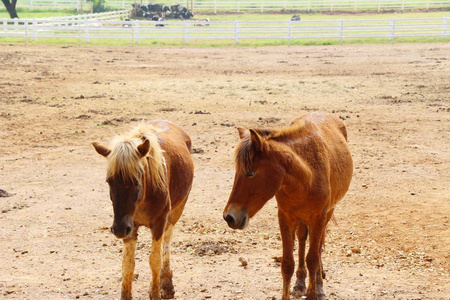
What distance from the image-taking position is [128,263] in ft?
18.3

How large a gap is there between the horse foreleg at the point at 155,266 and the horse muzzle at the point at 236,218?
1.00 metres

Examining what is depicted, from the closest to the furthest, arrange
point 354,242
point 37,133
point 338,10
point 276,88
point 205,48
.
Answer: point 354,242
point 37,133
point 276,88
point 205,48
point 338,10

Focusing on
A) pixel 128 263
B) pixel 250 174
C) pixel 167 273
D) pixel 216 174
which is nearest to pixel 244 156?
pixel 250 174

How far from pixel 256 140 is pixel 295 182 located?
61cm

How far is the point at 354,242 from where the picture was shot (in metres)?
7.44

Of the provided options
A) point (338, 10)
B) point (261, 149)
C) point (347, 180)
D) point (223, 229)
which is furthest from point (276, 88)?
point (338, 10)

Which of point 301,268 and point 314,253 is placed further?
point 301,268

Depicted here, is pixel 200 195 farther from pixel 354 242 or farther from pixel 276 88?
pixel 276 88

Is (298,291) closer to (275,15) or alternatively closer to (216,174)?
(216,174)

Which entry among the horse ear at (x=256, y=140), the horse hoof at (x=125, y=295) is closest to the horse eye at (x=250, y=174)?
the horse ear at (x=256, y=140)

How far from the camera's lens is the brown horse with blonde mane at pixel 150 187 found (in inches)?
193

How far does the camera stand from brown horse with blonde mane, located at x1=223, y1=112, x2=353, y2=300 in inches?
192

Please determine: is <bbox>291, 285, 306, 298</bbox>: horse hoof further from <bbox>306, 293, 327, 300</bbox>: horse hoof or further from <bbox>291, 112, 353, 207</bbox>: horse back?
<bbox>291, 112, 353, 207</bbox>: horse back

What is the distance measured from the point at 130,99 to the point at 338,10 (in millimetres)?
38834
